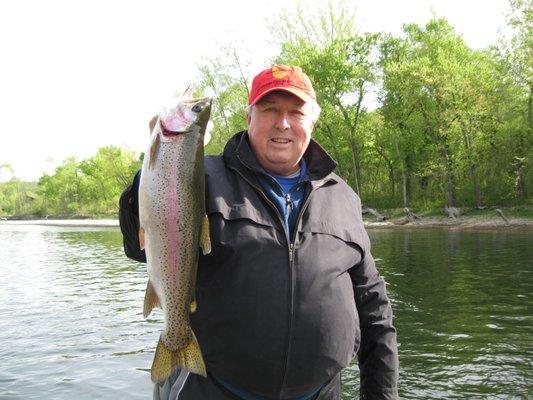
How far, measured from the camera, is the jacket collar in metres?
2.97

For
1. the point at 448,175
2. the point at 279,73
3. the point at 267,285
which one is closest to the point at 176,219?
the point at 267,285

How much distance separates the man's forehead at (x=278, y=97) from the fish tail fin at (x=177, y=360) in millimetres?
1397

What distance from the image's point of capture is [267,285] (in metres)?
2.74

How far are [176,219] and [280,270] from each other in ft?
2.03

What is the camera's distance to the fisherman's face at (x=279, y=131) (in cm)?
302

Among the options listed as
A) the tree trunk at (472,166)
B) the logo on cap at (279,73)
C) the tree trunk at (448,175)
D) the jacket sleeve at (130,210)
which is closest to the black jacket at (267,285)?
the jacket sleeve at (130,210)

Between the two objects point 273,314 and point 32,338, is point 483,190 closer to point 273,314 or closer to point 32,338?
point 32,338

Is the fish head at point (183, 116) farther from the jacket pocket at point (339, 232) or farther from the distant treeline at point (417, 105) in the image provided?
the distant treeline at point (417, 105)

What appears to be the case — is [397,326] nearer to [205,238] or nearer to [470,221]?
[205,238]

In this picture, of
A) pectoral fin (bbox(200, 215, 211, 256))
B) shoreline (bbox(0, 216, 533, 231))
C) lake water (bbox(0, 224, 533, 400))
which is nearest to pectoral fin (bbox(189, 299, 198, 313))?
pectoral fin (bbox(200, 215, 211, 256))

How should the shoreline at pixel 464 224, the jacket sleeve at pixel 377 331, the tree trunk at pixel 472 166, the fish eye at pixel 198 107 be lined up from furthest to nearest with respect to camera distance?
the tree trunk at pixel 472 166 < the shoreline at pixel 464 224 < the jacket sleeve at pixel 377 331 < the fish eye at pixel 198 107

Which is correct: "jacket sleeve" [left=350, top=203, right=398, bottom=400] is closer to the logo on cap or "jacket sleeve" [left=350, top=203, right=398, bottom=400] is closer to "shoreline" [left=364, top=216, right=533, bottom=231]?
the logo on cap

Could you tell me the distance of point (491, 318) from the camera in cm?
1101

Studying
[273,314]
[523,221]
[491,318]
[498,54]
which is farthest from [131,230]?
[498,54]
